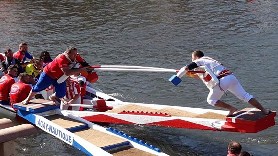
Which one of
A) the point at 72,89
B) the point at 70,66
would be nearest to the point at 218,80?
the point at 70,66

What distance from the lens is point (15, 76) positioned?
53.3 ft

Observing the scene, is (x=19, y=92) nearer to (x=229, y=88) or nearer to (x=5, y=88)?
(x=5, y=88)

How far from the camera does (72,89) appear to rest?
1530cm

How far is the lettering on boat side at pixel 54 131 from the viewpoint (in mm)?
12539

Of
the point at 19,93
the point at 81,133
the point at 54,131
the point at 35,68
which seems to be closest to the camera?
the point at 81,133

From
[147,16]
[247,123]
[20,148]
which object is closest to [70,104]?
[20,148]

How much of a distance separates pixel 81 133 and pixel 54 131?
68cm

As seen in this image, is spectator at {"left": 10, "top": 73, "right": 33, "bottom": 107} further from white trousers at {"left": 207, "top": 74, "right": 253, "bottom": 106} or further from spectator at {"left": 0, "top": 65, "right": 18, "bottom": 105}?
white trousers at {"left": 207, "top": 74, "right": 253, "bottom": 106}

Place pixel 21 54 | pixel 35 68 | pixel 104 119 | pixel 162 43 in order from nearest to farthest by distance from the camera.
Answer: pixel 104 119, pixel 35 68, pixel 21 54, pixel 162 43

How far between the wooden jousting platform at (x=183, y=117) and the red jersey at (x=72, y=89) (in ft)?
3.24

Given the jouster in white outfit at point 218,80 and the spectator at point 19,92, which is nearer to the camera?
the jouster in white outfit at point 218,80

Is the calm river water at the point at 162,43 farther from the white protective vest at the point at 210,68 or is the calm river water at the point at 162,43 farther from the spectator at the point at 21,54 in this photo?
the spectator at the point at 21,54

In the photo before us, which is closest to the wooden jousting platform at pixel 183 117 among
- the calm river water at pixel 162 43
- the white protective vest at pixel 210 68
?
the calm river water at pixel 162 43

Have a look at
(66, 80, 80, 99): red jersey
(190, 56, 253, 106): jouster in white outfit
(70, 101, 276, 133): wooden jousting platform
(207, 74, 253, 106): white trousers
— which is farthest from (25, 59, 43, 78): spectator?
(207, 74, 253, 106): white trousers
